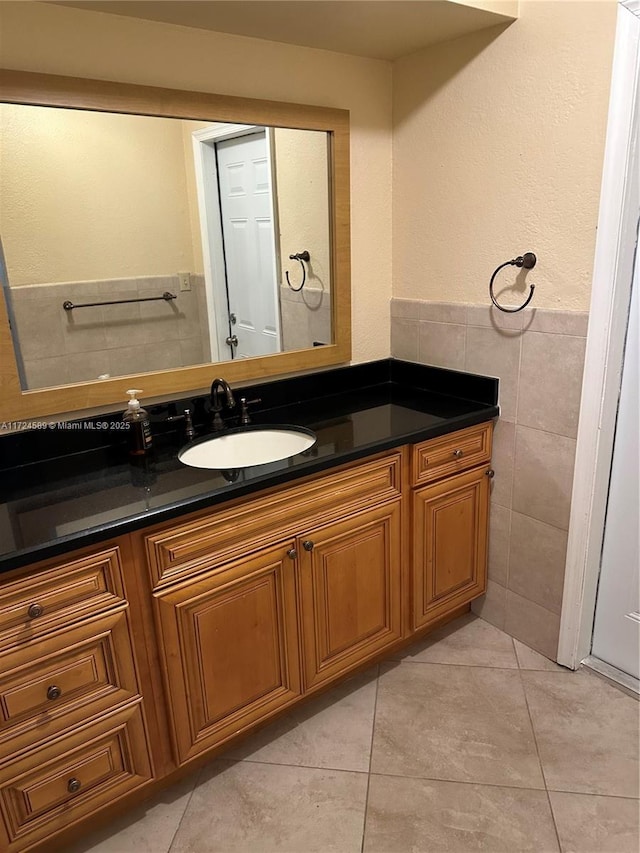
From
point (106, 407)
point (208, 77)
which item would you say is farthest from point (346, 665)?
point (208, 77)

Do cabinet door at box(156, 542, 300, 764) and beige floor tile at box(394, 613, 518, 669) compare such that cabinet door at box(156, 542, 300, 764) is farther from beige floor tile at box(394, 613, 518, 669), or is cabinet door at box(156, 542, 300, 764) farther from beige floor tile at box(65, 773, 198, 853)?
beige floor tile at box(394, 613, 518, 669)

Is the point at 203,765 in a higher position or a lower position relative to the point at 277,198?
lower

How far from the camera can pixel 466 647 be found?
6.88 ft

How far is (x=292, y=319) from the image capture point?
6.77 feet

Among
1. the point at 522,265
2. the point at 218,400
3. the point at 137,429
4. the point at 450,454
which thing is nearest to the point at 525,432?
the point at 450,454

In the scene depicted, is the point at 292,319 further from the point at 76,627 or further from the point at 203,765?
the point at 203,765

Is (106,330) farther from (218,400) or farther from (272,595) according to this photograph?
(272,595)

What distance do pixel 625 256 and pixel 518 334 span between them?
14.2 inches

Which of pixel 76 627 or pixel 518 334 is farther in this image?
pixel 518 334

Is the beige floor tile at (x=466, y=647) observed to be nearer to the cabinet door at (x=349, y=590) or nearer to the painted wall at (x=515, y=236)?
the painted wall at (x=515, y=236)

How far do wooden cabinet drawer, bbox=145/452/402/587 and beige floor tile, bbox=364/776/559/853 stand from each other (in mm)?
736

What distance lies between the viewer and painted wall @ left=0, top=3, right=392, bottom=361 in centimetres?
145

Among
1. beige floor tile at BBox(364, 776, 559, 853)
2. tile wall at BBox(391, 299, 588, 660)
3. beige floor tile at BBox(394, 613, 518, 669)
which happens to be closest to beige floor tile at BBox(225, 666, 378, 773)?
beige floor tile at BBox(364, 776, 559, 853)

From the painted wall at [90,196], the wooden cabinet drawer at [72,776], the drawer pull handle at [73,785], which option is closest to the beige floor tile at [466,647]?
the wooden cabinet drawer at [72,776]
